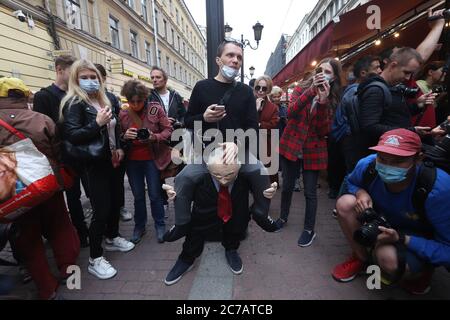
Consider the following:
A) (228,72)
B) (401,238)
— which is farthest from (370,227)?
(228,72)

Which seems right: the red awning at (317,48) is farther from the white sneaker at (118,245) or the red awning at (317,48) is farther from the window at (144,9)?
the window at (144,9)

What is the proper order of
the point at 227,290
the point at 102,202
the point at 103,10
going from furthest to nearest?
1. the point at 103,10
2. the point at 102,202
3. the point at 227,290

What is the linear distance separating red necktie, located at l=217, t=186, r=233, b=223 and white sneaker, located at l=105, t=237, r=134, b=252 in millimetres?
1369

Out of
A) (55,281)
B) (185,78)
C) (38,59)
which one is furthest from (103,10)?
(185,78)

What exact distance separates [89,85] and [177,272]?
1.94 meters

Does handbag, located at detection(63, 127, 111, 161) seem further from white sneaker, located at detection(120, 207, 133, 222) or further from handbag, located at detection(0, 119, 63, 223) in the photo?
white sneaker, located at detection(120, 207, 133, 222)

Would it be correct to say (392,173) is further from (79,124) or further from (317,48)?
(317,48)

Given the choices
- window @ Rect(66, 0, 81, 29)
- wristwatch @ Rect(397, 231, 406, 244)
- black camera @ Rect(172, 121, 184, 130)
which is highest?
window @ Rect(66, 0, 81, 29)

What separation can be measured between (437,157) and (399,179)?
0.51m

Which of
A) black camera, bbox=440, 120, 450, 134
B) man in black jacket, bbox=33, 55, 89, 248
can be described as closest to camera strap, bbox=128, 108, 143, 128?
man in black jacket, bbox=33, 55, 89, 248

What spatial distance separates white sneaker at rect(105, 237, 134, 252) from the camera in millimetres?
2703

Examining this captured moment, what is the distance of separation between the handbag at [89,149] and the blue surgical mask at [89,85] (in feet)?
1.31
